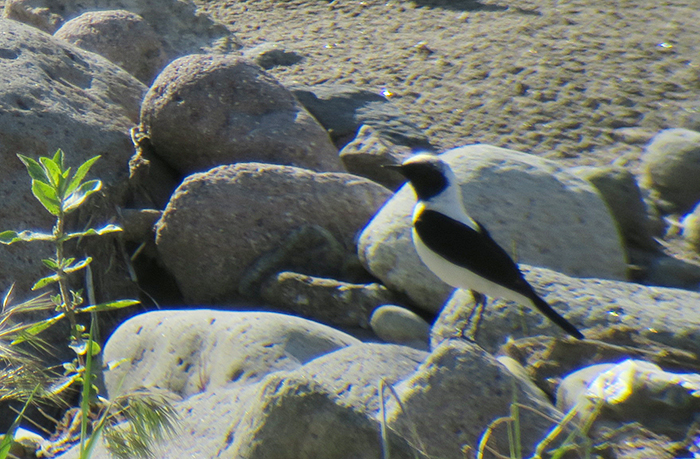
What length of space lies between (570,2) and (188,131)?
5736 millimetres

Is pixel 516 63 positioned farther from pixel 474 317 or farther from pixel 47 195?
pixel 47 195

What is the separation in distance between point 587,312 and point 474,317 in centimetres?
52

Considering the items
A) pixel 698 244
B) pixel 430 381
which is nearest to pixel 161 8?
pixel 698 244

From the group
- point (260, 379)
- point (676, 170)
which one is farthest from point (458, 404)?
point (676, 170)

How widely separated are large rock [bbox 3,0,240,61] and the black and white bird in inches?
189

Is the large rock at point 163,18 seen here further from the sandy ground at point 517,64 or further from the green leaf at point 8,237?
the green leaf at point 8,237

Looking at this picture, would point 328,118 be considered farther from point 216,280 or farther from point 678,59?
point 678,59

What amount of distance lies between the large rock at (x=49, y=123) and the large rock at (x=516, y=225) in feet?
5.19

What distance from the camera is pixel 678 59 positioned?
7.73 m

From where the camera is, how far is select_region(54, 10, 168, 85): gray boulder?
711 cm

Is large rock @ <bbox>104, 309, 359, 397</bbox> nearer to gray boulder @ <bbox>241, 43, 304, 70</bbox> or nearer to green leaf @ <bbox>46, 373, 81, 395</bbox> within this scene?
green leaf @ <bbox>46, 373, 81, 395</bbox>

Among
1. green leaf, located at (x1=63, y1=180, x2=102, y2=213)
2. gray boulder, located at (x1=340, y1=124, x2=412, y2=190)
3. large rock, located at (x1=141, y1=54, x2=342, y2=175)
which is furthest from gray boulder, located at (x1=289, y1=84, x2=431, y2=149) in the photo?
green leaf, located at (x1=63, y1=180, x2=102, y2=213)

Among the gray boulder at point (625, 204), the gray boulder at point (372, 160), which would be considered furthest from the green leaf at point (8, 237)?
the gray boulder at point (625, 204)

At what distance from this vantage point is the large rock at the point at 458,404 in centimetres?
226
